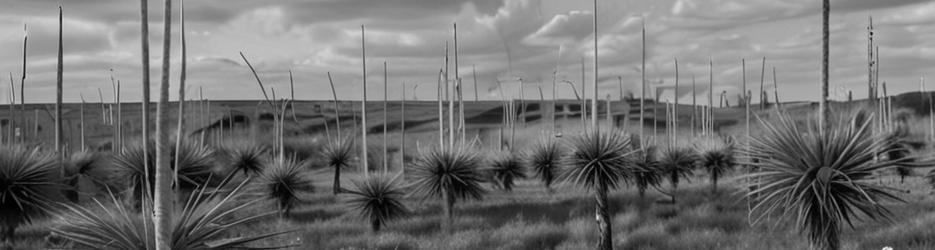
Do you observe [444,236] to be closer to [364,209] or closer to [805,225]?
[364,209]

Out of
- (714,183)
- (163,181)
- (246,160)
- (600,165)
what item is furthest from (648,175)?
(163,181)

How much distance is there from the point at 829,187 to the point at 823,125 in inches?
41.9

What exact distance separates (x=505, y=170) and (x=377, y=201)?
11.1 meters


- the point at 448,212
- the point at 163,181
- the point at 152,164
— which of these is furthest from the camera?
the point at 448,212

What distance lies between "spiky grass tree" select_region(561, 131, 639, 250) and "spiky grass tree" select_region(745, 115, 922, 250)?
799 centimetres

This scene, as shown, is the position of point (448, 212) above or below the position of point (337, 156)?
below

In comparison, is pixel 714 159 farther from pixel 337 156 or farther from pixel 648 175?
pixel 337 156

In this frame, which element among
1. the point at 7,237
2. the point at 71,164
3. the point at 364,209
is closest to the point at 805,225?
the point at 364,209

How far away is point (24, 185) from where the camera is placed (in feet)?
60.0

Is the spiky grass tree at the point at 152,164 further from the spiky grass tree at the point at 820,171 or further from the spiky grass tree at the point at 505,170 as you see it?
the spiky grass tree at the point at 820,171

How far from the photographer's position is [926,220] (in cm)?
2450

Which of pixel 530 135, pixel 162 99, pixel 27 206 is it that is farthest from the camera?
pixel 530 135

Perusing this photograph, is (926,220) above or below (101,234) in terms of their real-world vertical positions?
below

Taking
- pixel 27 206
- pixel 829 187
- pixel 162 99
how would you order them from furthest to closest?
pixel 27 206
pixel 829 187
pixel 162 99
